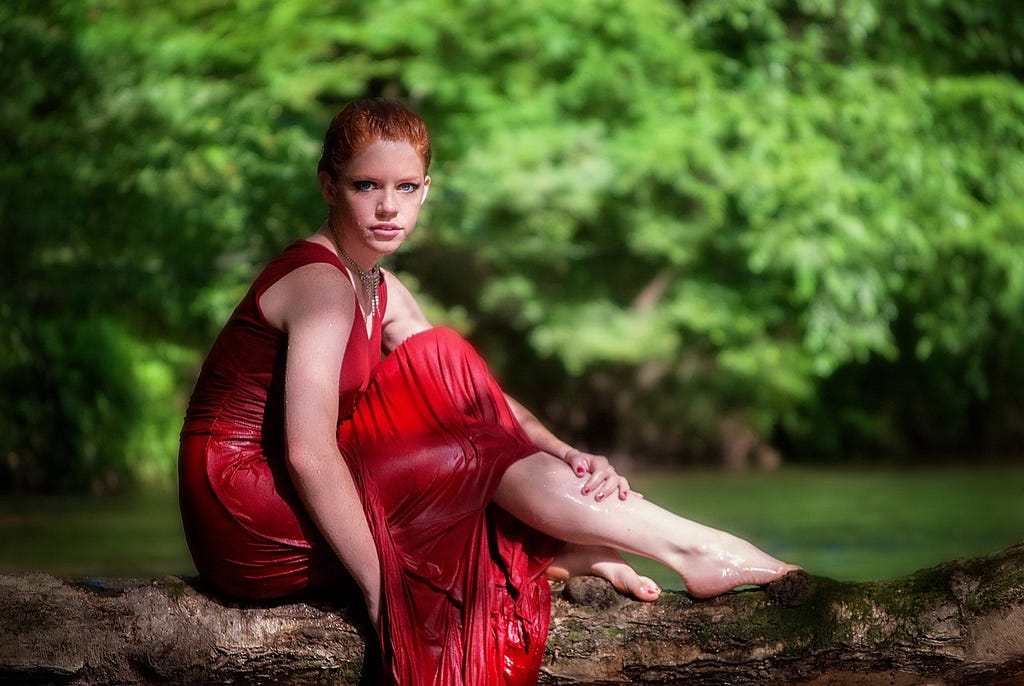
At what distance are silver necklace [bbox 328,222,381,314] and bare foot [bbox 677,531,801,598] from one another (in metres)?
0.94

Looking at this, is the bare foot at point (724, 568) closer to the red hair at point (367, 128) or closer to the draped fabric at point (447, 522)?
the draped fabric at point (447, 522)

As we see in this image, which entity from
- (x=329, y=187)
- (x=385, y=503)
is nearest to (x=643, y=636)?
(x=385, y=503)

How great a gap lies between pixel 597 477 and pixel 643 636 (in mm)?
353

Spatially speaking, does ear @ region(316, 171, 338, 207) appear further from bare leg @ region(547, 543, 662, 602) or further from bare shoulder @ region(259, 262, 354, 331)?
→ bare leg @ region(547, 543, 662, 602)

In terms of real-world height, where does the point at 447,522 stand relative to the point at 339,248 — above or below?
below

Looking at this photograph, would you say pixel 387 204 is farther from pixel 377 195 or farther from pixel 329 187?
pixel 329 187

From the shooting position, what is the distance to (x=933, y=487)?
11.7 m

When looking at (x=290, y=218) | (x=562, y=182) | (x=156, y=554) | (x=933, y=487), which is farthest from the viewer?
(x=562, y=182)

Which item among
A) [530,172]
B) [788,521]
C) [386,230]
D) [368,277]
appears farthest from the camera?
[530,172]

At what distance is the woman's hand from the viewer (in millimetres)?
2855

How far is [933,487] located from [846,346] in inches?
60.0

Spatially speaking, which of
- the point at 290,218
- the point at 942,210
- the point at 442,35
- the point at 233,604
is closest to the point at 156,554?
the point at 290,218

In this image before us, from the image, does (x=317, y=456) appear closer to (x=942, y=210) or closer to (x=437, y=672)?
(x=437, y=672)

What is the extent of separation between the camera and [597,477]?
287cm
